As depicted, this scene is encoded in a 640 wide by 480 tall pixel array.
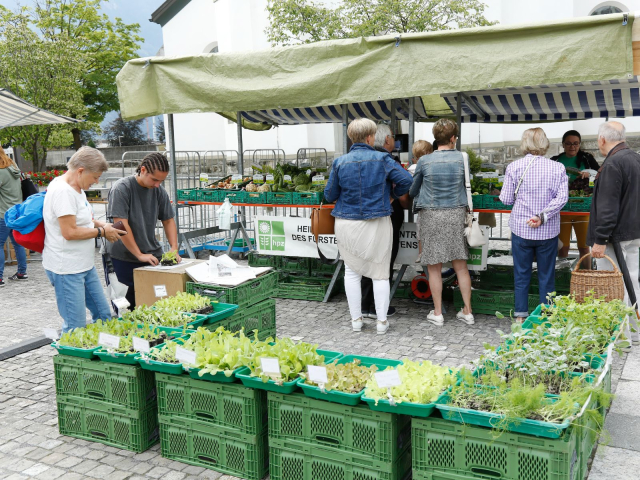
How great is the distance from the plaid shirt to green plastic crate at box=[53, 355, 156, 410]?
3.67 meters

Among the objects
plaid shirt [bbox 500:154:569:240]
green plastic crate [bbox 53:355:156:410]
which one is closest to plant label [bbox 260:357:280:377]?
green plastic crate [bbox 53:355:156:410]

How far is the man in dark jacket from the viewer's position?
17.7 ft

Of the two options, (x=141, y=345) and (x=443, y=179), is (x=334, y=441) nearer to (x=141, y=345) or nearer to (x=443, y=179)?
(x=141, y=345)

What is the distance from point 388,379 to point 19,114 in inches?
419

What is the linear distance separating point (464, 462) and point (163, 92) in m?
5.89

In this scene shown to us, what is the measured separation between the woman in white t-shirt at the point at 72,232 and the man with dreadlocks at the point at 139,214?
1.63 ft

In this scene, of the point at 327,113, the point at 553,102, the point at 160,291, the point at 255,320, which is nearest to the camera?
the point at 160,291

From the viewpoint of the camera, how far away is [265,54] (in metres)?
6.77

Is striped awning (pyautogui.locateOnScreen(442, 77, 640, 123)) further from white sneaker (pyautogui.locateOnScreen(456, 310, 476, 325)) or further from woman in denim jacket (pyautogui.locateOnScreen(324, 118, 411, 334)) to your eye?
white sneaker (pyautogui.locateOnScreen(456, 310, 476, 325))

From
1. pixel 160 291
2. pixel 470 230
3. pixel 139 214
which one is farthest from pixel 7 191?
pixel 470 230

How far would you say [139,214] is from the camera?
5.24 m

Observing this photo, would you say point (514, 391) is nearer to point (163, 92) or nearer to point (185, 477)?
point (185, 477)

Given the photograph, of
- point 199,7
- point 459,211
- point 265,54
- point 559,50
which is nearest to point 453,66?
point 559,50

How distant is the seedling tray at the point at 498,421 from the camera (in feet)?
8.83
